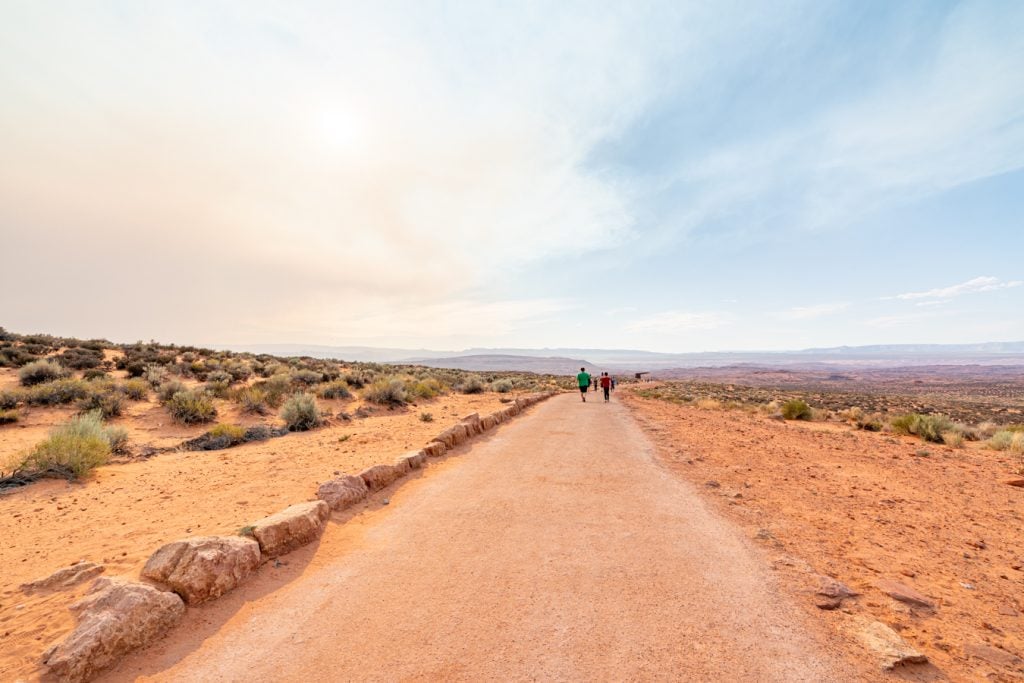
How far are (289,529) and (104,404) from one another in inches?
507

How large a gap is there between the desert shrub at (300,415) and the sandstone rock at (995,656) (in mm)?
14752

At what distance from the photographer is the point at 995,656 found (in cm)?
333

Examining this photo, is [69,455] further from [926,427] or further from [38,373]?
[926,427]

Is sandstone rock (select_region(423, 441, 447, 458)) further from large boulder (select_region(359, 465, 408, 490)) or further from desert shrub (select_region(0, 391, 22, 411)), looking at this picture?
desert shrub (select_region(0, 391, 22, 411))

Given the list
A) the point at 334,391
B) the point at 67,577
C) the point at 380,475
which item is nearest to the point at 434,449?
the point at 380,475

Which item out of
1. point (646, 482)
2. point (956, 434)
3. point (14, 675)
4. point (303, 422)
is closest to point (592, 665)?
point (14, 675)

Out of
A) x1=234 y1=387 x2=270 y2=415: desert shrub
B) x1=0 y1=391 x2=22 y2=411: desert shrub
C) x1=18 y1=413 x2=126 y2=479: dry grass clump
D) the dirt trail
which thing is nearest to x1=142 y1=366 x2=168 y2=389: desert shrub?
x1=234 y1=387 x2=270 y2=415: desert shrub

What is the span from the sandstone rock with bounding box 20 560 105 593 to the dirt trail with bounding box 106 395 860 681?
1729mm

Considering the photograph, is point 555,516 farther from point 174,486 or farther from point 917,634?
point 174,486

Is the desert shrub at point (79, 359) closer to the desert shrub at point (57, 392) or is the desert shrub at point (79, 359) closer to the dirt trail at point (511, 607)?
the desert shrub at point (57, 392)

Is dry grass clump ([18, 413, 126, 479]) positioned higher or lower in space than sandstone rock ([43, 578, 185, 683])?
higher

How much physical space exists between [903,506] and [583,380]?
1838 centimetres

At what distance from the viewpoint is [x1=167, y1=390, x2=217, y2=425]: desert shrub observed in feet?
44.8

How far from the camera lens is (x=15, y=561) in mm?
4957
